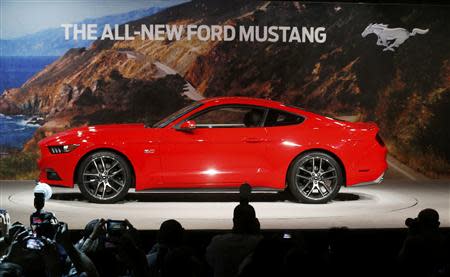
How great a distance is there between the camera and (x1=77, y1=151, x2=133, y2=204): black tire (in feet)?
36.8

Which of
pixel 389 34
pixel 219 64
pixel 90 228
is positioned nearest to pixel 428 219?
pixel 90 228

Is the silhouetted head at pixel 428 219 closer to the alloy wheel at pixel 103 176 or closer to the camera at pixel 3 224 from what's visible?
the camera at pixel 3 224

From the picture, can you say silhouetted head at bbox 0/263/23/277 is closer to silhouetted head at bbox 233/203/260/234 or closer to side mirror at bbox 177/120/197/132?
silhouetted head at bbox 233/203/260/234

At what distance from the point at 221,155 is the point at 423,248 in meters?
4.95

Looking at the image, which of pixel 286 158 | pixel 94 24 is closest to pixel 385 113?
pixel 286 158

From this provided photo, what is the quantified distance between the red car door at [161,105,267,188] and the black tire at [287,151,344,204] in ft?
1.33

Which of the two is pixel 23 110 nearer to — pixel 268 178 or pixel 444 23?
pixel 268 178

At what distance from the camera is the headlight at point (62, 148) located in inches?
443

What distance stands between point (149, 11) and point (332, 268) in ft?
28.7

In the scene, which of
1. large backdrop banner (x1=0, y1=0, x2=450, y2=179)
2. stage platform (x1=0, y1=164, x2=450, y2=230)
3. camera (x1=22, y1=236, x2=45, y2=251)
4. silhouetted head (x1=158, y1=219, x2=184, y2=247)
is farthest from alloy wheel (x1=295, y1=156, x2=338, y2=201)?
camera (x1=22, y1=236, x2=45, y2=251)

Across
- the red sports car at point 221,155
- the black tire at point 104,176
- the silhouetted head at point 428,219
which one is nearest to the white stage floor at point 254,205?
the black tire at point 104,176

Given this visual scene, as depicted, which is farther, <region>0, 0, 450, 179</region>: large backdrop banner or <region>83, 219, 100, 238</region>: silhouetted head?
<region>0, 0, 450, 179</region>: large backdrop banner

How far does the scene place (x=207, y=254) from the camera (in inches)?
255

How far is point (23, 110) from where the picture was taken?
14008mm
